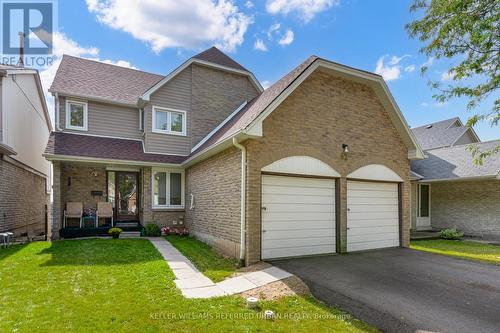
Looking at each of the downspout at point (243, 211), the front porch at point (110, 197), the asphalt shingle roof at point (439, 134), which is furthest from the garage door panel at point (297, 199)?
the asphalt shingle roof at point (439, 134)

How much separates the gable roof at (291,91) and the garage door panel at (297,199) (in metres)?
1.90

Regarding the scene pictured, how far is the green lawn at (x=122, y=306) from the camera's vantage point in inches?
167

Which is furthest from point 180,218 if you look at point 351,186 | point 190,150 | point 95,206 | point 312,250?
point 351,186

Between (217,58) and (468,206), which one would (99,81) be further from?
(468,206)

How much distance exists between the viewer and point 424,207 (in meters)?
17.4

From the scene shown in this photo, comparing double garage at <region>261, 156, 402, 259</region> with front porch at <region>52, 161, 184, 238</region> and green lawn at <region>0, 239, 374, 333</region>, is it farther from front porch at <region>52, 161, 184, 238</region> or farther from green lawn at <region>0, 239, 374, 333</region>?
front porch at <region>52, 161, 184, 238</region>

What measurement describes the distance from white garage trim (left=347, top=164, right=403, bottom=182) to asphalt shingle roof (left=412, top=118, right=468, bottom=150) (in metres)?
14.1

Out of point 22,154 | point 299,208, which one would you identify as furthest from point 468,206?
point 22,154

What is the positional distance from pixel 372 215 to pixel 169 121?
32.1ft

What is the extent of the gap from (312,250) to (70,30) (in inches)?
531

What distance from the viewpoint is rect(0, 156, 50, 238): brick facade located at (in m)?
11.1

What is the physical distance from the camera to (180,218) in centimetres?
1326

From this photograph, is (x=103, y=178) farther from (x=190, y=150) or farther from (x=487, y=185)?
(x=487, y=185)

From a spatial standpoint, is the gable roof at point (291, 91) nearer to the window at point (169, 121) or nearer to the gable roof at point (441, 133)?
the window at point (169, 121)
